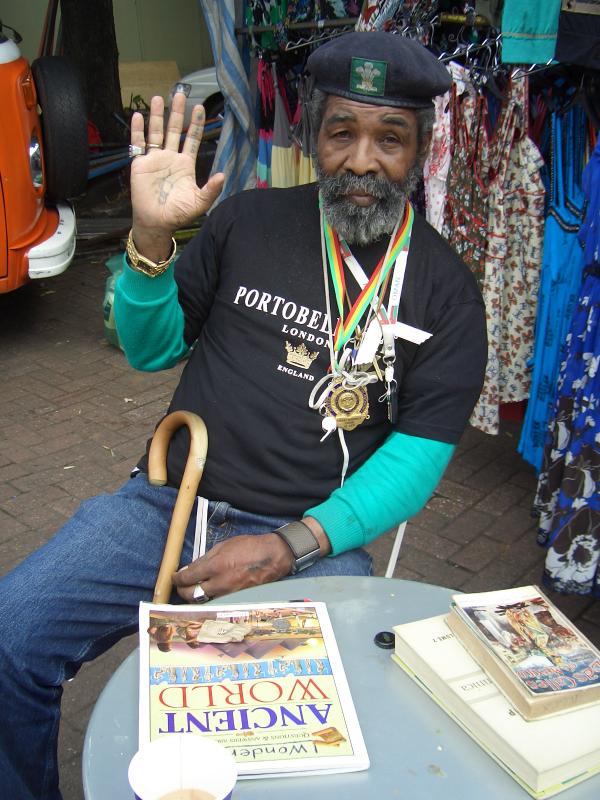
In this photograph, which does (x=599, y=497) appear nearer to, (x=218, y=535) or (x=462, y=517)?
(x=462, y=517)

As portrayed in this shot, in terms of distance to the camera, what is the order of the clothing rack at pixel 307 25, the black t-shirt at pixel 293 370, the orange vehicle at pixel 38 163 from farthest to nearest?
the orange vehicle at pixel 38 163, the clothing rack at pixel 307 25, the black t-shirt at pixel 293 370

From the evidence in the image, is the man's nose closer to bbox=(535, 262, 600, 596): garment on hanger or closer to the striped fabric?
bbox=(535, 262, 600, 596): garment on hanger

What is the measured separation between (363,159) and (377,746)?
1.37 meters

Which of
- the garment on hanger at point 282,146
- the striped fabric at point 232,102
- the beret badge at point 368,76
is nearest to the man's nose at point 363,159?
the beret badge at point 368,76

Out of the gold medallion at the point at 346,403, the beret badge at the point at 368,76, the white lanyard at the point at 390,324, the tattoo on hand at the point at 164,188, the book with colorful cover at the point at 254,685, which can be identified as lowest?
the book with colorful cover at the point at 254,685

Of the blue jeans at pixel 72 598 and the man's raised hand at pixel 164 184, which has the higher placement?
the man's raised hand at pixel 164 184

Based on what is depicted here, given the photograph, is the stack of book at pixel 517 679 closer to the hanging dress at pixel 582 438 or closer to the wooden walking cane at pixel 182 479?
the wooden walking cane at pixel 182 479

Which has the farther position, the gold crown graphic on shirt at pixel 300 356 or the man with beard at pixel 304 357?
the gold crown graphic on shirt at pixel 300 356

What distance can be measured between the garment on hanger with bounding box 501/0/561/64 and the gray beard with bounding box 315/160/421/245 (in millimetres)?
1126

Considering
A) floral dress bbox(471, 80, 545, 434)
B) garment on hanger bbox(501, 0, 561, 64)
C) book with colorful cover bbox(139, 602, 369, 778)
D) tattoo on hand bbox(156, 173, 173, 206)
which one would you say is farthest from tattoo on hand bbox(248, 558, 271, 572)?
garment on hanger bbox(501, 0, 561, 64)

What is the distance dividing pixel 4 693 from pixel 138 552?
423 millimetres

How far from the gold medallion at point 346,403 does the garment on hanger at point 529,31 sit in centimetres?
157

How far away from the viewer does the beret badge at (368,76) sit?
2.00m

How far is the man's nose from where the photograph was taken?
2.08m
